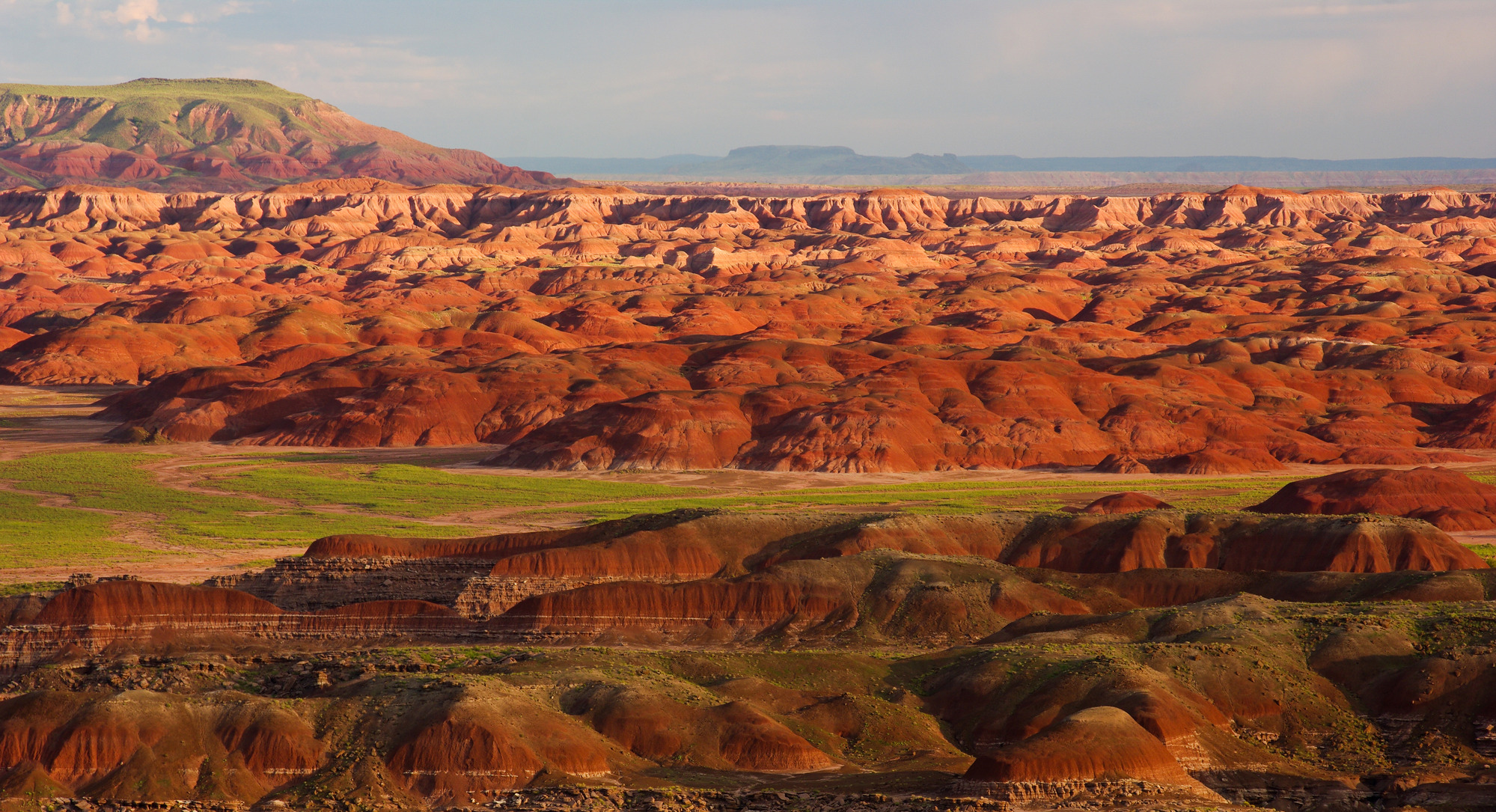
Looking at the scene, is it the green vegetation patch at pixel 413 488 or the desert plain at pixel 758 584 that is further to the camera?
the green vegetation patch at pixel 413 488

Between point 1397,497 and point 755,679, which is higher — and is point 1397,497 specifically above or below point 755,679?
below

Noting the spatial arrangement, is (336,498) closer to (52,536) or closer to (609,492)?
(609,492)

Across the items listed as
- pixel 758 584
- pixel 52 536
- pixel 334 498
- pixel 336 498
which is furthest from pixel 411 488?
pixel 758 584

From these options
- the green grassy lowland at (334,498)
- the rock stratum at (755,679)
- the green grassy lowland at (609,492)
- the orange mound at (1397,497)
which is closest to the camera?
the rock stratum at (755,679)

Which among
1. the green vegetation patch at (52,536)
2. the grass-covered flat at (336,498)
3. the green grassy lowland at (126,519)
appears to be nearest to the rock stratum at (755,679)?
the green vegetation patch at (52,536)

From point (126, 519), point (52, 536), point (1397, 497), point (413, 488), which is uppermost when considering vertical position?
point (1397, 497)

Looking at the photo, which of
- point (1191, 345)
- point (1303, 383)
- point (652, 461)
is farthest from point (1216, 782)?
point (1191, 345)

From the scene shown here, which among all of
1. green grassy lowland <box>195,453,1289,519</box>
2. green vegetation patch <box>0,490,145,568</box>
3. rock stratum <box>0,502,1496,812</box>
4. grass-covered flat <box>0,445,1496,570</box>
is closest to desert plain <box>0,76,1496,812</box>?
rock stratum <box>0,502,1496,812</box>

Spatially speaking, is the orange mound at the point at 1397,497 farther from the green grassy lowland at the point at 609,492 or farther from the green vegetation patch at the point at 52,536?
the green vegetation patch at the point at 52,536

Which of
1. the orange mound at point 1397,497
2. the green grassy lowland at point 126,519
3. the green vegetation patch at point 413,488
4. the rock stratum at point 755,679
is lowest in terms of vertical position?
the green vegetation patch at point 413,488
